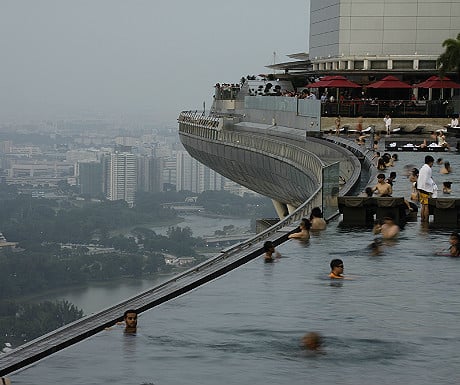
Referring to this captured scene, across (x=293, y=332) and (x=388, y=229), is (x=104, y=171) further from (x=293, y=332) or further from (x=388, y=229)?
(x=293, y=332)

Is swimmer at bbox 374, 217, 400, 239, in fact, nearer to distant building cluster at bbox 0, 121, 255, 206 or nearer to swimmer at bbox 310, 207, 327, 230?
swimmer at bbox 310, 207, 327, 230

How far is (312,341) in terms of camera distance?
45.1 ft

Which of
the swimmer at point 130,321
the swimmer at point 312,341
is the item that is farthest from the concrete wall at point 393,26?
the swimmer at point 130,321

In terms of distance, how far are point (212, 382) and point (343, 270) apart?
703 cm

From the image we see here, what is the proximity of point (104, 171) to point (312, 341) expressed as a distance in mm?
125190

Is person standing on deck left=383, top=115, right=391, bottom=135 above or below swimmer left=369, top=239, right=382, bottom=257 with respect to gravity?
above

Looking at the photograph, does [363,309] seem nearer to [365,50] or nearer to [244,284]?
[244,284]

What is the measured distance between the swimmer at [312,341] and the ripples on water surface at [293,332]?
9cm

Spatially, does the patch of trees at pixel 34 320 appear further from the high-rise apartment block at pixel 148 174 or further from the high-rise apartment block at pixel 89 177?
the high-rise apartment block at pixel 148 174

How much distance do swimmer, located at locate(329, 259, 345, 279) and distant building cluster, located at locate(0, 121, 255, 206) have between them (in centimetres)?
10503

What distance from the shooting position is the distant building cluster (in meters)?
133

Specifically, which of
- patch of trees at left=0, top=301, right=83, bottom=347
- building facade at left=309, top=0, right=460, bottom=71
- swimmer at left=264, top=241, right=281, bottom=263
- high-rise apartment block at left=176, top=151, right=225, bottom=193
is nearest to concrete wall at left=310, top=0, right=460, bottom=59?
building facade at left=309, top=0, right=460, bottom=71

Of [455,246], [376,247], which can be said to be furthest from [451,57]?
[455,246]

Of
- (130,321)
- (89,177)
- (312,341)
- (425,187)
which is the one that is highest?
(425,187)
